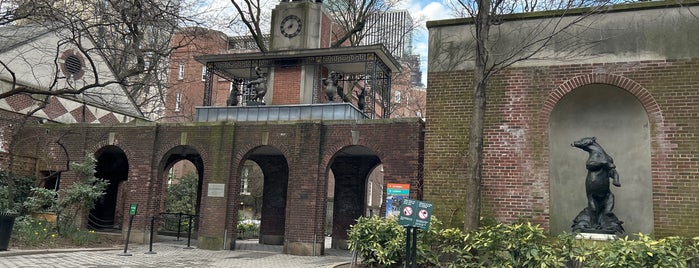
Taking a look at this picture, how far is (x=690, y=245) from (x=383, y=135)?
7.92 m

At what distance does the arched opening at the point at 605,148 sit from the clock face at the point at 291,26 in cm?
1119

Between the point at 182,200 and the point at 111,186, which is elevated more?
the point at 111,186

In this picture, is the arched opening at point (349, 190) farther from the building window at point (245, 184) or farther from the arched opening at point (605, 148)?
the building window at point (245, 184)

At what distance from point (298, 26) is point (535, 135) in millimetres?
11336

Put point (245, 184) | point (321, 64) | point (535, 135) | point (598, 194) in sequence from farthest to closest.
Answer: point (245, 184) < point (321, 64) < point (535, 135) < point (598, 194)

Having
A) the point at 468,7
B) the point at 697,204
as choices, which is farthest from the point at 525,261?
the point at 468,7

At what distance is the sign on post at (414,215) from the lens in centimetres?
814

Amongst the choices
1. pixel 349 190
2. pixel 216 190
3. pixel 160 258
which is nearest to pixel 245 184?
pixel 349 190

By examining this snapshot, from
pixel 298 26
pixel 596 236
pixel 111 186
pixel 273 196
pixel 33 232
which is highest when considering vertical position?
pixel 298 26

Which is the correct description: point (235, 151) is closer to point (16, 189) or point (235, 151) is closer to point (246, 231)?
point (246, 231)

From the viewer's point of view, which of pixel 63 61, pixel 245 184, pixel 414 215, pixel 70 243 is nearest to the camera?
pixel 414 215

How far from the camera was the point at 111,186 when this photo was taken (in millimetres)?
22734

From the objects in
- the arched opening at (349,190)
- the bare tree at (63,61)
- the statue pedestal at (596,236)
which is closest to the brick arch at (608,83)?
the statue pedestal at (596,236)

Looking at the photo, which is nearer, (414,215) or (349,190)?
(414,215)
